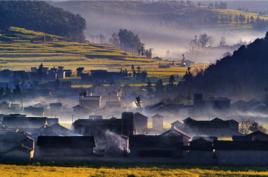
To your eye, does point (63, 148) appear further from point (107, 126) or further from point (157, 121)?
point (157, 121)

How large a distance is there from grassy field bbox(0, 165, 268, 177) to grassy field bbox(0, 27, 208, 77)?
8380cm

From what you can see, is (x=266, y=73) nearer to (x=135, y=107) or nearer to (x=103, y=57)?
(x=135, y=107)

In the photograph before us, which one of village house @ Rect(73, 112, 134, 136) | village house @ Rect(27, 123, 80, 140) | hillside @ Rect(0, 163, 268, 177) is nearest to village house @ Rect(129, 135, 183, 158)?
hillside @ Rect(0, 163, 268, 177)

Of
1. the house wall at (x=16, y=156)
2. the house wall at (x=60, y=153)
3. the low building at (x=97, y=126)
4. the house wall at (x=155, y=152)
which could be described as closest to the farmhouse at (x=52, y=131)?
the low building at (x=97, y=126)

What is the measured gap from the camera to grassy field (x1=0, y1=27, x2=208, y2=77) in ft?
502

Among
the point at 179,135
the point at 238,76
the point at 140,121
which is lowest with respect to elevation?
the point at 140,121

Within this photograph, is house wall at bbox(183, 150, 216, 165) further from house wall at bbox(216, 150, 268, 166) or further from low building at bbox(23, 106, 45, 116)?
low building at bbox(23, 106, 45, 116)

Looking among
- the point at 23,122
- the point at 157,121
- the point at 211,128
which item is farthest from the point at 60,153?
the point at 157,121

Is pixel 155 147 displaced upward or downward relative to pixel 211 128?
downward

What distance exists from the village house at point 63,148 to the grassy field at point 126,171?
476 centimetres

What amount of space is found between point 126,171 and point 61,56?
11401cm

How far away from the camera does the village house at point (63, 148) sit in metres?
58.8

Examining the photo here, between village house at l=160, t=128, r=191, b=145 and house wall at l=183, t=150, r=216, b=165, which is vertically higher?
village house at l=160, t=128, r=191, b=145

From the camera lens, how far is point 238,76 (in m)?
106
